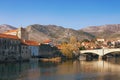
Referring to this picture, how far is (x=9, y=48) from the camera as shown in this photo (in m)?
76.1

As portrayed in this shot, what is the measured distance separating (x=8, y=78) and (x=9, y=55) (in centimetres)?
3184

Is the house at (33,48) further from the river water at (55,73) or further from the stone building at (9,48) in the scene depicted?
the river water at (55,73)

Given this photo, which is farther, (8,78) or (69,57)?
(69,57)

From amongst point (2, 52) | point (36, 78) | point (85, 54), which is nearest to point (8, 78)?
point (36, 78)

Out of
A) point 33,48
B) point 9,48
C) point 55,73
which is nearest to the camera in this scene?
point 55,73

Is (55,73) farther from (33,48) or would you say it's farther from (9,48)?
(33,48)

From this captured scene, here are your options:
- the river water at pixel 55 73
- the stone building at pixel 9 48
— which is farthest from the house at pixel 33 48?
the river water at pixel 55 73

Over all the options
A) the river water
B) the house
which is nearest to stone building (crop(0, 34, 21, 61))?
the house

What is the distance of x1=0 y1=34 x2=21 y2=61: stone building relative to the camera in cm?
7312

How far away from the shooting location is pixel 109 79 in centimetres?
4491

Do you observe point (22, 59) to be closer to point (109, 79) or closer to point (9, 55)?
point (9, 55)

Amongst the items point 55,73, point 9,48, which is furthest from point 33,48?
point 55,73

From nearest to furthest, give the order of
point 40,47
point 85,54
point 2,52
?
point 2,52
point 40,47
point 85,54

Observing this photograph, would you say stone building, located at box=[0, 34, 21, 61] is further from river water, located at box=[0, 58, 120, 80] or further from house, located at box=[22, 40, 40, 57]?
river water, located at box=[0, 58, 120, 80]
